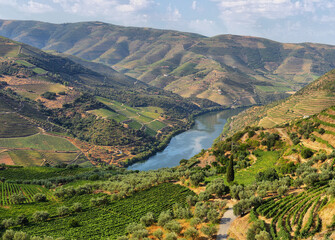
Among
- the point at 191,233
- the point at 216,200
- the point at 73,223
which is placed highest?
the point at 191,233

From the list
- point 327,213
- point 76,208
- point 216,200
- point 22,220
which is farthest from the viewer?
point 76,208

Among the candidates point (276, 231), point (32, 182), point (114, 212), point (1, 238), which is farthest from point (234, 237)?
point (32, 182)

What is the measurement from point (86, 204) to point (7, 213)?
20.7m

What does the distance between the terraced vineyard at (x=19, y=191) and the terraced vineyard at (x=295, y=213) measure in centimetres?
7192

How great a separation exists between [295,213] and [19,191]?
9297 cm

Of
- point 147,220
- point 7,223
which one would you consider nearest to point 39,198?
point 7,223

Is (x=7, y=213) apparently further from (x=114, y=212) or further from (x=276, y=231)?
(x=276, y=231)

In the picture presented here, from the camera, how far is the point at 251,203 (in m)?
51.8

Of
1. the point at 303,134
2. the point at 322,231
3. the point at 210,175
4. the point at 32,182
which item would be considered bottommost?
the point at 32,182

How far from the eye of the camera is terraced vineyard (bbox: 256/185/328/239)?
38491mm

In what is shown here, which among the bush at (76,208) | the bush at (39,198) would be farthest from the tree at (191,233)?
the bush at (39,198)

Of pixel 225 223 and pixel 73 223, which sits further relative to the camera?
pixel 73 223

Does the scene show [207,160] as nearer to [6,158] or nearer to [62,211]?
[62,211]

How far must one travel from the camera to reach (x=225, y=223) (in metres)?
51.1
